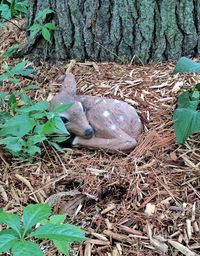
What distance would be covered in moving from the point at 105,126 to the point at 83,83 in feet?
1.58

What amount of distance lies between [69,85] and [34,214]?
3.74 ft

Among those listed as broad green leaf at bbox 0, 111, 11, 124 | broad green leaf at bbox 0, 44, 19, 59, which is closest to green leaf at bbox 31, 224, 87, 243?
broad green leaf at bbox 0, 111, 11, 124

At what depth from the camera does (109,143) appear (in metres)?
2.17

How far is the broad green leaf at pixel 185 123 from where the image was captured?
6.71ft

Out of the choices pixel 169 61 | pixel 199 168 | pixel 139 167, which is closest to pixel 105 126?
pixel 139 167

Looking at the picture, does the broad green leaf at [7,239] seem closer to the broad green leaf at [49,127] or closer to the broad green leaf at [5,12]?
the broad green leaf at [49,127]

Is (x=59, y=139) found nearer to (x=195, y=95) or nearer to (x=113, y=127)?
(x=113, y=127)

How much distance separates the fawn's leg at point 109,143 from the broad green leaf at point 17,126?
0.26 m

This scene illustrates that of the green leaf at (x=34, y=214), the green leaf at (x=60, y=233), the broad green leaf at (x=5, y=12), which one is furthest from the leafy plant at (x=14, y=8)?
the green leaf at (x=60, y=233)

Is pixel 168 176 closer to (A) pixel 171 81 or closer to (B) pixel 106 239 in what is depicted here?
(B) pixel 106 239

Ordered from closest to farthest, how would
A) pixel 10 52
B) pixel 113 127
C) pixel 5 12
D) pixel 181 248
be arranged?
pixel 181 248
pixel 113 127
pixel 10 52
pixel 5 12

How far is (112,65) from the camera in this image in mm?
2736

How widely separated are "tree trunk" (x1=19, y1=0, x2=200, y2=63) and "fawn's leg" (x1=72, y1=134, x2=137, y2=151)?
709 millimetres

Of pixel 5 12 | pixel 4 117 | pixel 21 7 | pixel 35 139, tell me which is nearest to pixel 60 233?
pixel 35 139
